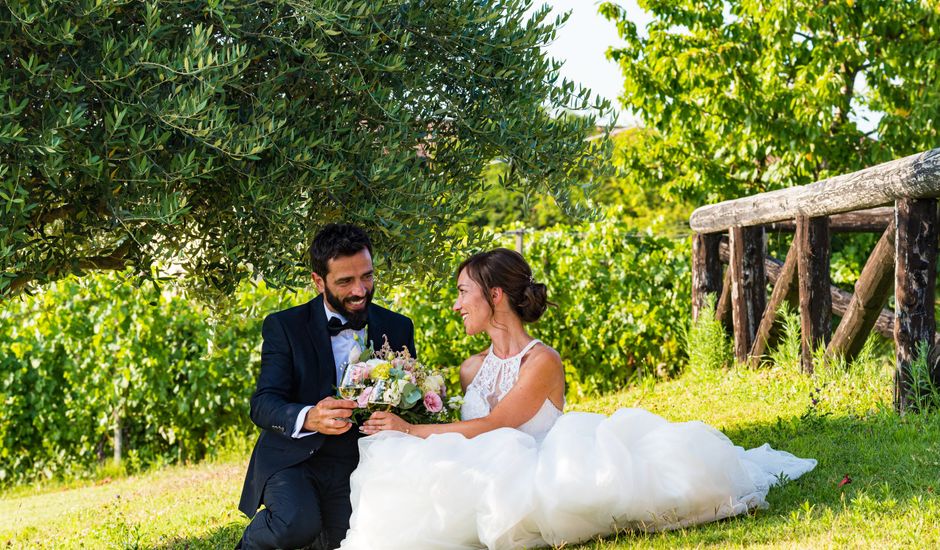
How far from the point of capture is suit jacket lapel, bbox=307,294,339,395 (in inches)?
218

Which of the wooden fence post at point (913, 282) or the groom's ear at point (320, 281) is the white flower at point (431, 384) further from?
the wooden fence post at point (913, 282)

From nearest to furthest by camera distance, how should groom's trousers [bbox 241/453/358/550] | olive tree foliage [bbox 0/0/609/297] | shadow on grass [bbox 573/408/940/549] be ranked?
shadow on grass [bbox 573/408/940/549] → olive tree foliage [bbox 0/0/609/297] → groom's trousers [bbox 241/453/358/550]

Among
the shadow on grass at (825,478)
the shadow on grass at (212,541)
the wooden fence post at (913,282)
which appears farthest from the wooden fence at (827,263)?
the shadow on grass at (212,541)

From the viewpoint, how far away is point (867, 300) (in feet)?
27.0

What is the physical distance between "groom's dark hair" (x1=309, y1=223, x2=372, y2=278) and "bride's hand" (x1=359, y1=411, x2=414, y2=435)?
2.97ft

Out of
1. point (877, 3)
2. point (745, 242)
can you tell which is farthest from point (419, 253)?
point (877, 3)

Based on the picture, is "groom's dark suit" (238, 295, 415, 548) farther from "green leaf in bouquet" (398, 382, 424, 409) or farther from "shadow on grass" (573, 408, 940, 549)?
"shadow on grass" (573, 408, 940, 549)

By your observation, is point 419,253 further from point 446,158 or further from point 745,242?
point 745,242

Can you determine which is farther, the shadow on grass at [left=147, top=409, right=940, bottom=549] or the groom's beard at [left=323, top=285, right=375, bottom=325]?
the groom's beard at [left=323, top=285, right=375, bottom=325]

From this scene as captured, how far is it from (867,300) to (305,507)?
5.31 metres

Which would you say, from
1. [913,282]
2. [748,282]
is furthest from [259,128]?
[748,282]

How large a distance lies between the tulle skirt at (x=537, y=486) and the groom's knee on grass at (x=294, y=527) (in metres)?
0.28

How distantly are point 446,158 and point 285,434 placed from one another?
243 cm

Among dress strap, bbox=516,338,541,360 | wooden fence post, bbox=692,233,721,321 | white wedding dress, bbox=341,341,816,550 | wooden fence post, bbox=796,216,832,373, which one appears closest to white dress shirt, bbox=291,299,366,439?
white wedding dress, bbox=341,341,816,550
